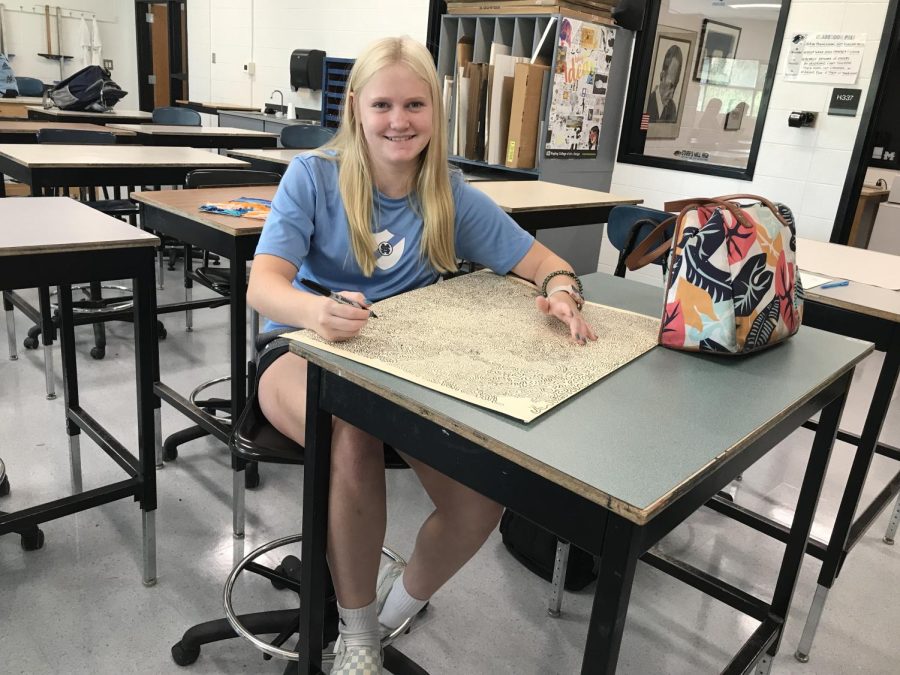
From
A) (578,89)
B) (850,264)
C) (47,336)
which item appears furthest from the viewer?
(578,89)

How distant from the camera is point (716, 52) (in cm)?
430

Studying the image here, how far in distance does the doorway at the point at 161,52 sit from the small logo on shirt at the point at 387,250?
8026 millimetres

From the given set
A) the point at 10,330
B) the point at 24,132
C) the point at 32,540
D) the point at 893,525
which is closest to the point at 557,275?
the point at 32,540

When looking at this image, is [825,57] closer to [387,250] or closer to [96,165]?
[387,250]

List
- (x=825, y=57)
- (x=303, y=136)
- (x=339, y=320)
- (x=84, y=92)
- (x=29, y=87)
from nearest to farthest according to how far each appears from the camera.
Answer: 1. (x=339, y=320)
2. (x=825, y=57)
3. (x=303, y=136)
4. (x=84, y=92)
5. (x=29, y=87)

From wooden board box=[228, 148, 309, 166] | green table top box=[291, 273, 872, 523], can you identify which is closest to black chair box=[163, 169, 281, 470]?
wooden board box=[228, 148, 309, 166]

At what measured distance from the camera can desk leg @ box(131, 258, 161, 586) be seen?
151 centimetres

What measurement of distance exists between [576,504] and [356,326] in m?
0.40

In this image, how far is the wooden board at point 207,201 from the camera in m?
1.76

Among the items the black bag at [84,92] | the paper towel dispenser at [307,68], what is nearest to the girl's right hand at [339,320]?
the black bag at [84,92]

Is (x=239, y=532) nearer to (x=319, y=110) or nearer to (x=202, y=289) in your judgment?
(x=202, y=289)

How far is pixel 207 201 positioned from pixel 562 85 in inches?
100.0

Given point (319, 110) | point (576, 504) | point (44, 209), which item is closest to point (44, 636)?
point (44, 209)

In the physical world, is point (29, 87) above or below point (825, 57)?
below
